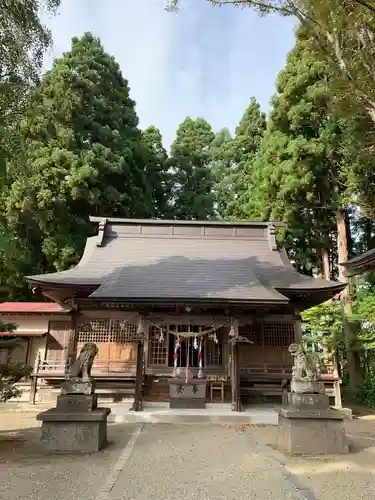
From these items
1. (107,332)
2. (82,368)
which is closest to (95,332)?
(107,332)

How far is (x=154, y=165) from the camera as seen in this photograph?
88.2 ft

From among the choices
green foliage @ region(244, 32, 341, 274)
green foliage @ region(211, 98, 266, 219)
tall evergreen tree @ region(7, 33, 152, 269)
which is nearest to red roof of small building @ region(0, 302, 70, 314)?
tall evergreen tree @ region(7, 33, 152, 269)

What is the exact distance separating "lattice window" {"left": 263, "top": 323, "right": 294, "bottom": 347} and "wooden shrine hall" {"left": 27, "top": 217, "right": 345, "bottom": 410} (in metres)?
0.03

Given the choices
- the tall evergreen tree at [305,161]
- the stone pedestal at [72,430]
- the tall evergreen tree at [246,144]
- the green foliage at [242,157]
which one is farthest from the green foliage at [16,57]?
the tall evergreen tree at [246,144]

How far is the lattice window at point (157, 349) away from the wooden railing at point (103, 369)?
0.60 m

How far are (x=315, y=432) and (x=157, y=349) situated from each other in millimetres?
5938

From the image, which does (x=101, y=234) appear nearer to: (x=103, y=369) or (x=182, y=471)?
(x=103, y=369)

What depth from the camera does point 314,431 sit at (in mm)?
6074

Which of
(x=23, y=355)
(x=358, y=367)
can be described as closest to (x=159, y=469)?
(x=23, y=355)

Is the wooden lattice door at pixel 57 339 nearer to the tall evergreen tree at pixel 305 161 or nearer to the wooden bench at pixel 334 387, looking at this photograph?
the wooden bench at pixel 334 387

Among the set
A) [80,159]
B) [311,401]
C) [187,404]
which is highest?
[80,159]

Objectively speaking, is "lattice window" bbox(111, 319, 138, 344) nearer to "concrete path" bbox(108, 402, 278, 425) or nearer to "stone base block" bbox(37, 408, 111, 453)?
"concrete path" bbox(108, 402, 278, 425)

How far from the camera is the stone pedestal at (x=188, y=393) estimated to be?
1019 centimetres

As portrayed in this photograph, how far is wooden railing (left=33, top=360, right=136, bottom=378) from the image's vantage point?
10922 millimetres
